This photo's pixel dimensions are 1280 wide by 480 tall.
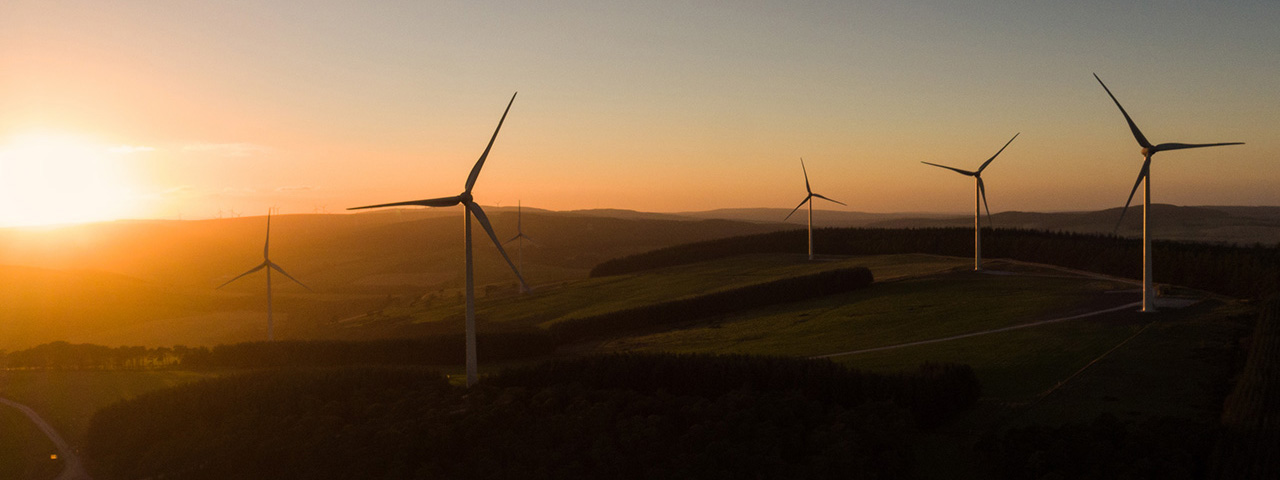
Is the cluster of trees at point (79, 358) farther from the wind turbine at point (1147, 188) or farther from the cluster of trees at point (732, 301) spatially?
the wind turbine at point (1147, 188)

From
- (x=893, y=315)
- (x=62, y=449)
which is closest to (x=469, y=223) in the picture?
(x=62, y=449)

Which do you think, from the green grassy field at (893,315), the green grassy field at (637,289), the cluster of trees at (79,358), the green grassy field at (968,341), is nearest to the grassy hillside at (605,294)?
the green grassy field at (637,289)

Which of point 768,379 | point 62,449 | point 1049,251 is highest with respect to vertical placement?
point 1049,251

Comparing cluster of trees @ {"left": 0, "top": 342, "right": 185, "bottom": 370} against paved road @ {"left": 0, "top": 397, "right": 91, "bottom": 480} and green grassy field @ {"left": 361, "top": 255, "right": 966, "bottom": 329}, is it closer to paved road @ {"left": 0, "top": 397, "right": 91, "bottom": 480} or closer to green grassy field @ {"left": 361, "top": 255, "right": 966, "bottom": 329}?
paved road @ {"left": 0, "top": 397, "right": 91, "bottom": 480}

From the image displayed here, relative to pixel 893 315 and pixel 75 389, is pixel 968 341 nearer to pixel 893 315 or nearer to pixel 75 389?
pixel 893 315

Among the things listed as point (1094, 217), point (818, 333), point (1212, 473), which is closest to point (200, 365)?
point (818, 333)

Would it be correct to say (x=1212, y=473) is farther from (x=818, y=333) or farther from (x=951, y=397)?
(x=818, y=333)
